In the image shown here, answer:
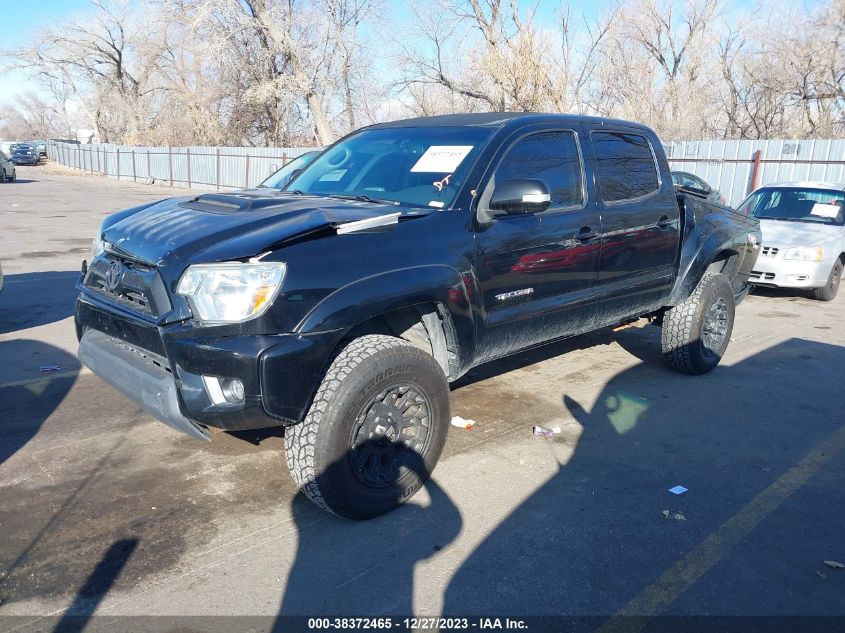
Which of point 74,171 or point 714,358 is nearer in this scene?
point 714,358

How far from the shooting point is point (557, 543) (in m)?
3.53

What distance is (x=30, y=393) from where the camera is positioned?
541cm

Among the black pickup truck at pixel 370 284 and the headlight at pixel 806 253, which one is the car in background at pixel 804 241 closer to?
the headlight at pixel 806 253

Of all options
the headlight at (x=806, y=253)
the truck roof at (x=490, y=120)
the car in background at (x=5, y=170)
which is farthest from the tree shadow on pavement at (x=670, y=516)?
the car in background at (x=5, y=170)

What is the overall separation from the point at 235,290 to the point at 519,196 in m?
1.66

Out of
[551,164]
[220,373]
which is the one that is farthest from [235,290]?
[551,164]

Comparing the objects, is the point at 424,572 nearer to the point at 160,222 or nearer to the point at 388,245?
the point at 388,245

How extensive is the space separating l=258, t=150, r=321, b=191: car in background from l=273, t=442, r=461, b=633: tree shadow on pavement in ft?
7.46

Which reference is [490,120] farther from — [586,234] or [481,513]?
[481,513]

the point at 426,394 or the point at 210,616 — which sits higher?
the point at 426,394

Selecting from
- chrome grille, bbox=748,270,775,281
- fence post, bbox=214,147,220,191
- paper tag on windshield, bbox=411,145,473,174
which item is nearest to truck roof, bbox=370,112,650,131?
paper tag on windshield, bbox=411,145,473,174

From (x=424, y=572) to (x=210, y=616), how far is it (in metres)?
0.94

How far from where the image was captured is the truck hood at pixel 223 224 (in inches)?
133

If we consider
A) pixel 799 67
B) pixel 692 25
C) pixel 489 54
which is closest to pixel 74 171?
pixel 489 54
